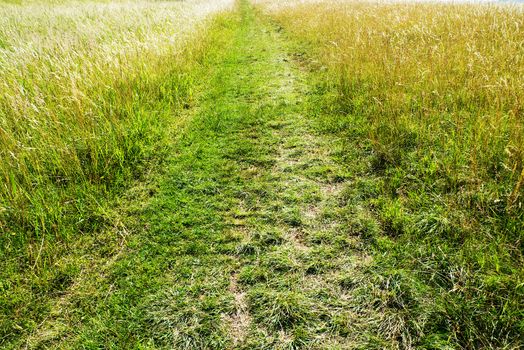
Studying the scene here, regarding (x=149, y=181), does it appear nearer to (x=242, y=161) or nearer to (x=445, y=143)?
(x=242, y=161)

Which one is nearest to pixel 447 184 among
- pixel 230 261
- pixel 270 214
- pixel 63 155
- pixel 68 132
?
pixel 270 214

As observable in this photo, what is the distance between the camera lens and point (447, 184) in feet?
11.6

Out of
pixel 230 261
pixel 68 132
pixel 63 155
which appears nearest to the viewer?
pixel 230 261

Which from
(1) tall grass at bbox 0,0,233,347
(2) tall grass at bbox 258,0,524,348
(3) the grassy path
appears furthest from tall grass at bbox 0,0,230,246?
(2) tall grass at bbox 258,0,524,348

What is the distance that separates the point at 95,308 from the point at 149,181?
2.03 meters

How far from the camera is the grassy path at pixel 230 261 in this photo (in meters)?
2.48

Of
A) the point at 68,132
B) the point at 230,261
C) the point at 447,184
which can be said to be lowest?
the point at 230,261

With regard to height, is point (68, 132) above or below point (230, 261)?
above

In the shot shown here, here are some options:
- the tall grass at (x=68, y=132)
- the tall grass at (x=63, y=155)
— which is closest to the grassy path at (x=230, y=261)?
the tall grass at (x=63, y=155)

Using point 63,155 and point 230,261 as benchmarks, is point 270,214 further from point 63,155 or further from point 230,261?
point 63,155

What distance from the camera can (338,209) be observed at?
3.63m

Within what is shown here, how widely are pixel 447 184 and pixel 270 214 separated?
2.10 meters

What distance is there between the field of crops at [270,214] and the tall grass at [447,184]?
0.02 metres

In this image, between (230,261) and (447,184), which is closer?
(230,261)
